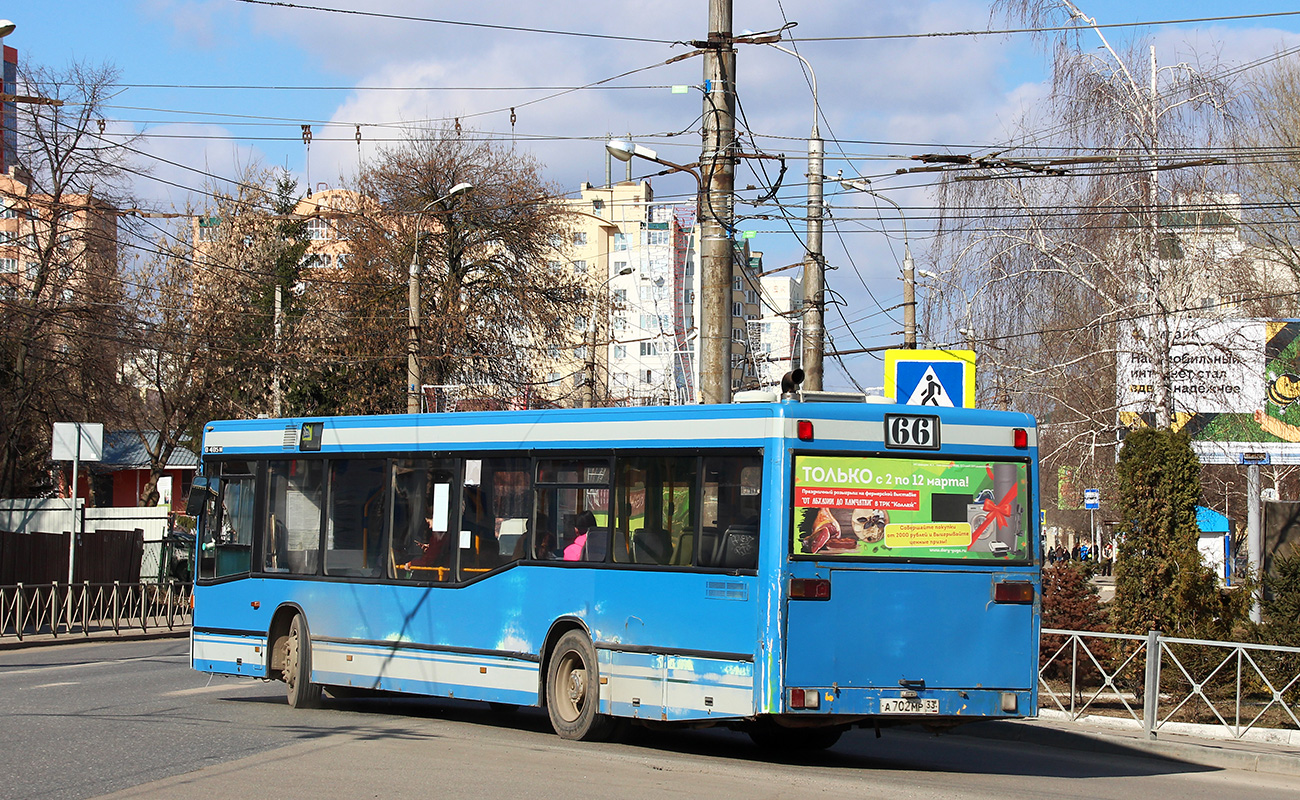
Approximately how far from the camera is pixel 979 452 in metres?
11.0

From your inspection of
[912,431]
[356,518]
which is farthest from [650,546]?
[356,518]

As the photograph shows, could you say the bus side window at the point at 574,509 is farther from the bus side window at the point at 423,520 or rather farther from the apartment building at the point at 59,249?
the apartment building at the point at 59,249

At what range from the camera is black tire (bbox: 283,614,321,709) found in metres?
14.5

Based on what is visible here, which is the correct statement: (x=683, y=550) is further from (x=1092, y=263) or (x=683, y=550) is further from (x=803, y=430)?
(x=1092, y=263)

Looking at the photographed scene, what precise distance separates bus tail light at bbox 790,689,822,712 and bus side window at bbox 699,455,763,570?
3.28 feet

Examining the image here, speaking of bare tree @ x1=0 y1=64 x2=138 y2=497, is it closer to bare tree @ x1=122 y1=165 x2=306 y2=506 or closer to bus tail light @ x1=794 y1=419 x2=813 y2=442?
bare tree @ x1=122 y1=165 x2=306 y2=506

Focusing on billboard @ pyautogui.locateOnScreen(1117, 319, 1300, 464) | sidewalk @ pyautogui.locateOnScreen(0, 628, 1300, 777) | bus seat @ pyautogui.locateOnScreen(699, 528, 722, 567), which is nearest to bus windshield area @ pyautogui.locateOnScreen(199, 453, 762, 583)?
bus seat @ pyautogui.locateOnScreen(699, 528, 722, 567)

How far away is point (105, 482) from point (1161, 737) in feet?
211

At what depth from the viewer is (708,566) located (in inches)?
429

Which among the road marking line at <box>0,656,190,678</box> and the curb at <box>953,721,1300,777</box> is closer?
the curb at <box>953,721,1300,777</box>

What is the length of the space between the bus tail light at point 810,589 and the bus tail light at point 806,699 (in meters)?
0.69

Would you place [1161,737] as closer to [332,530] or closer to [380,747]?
[380,747]

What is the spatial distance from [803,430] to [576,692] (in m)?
3.29

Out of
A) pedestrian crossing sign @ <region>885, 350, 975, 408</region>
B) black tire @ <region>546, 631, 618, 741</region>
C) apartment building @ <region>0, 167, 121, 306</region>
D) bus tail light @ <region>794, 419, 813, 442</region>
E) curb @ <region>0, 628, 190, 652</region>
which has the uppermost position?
apartment building @ <region>0, 167, 121, 306</region>
